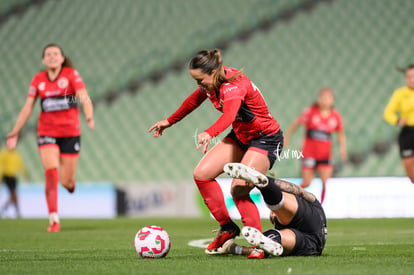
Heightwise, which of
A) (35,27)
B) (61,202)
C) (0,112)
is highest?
(35,27)

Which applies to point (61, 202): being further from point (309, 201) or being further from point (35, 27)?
point (309, 201)

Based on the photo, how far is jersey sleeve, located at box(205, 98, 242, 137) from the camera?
4.42 metres

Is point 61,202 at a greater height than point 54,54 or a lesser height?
lesser

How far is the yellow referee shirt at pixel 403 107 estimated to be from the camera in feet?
29.6

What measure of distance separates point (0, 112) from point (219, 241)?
464 inches

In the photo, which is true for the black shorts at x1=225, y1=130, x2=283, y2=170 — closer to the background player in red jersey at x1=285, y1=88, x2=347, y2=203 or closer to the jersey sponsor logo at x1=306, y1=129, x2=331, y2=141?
the background player in red jersey at x1=285, y1=88, x2=347, y2=203

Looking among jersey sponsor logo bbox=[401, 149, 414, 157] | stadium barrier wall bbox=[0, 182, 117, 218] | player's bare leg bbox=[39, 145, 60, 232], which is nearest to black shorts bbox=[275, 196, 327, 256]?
player's bare leg bbox=[39, 145, 60, 232]

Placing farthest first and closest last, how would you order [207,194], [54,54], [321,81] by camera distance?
[321,81] < [54,54] < [207,194]

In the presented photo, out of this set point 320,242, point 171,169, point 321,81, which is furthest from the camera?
point 321,81

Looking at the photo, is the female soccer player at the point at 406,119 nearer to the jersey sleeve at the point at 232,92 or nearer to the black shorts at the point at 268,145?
the black shorts at the point at 268,145

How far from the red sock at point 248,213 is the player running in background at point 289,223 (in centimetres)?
13

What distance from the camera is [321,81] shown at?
52.1ft

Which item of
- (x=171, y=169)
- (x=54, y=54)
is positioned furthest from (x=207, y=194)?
(x=171, y=169)

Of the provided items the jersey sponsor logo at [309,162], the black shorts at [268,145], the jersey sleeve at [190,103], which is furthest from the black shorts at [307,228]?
the jersey sponsor logo at [309,162]
